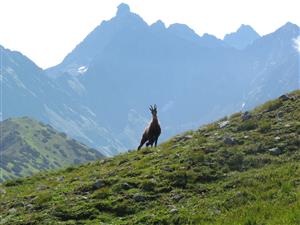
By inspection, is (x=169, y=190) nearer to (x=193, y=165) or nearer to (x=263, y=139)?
(x=193, y=165)

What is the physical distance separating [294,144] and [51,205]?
1012 cm

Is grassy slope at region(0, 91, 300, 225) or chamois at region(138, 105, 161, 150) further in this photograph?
chamois at region(138, 105, 161, 150)

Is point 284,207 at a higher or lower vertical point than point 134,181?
lower

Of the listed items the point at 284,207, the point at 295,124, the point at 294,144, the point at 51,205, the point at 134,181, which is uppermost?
the point at 295,124

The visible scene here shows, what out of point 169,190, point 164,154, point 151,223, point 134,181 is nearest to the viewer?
point 151,223

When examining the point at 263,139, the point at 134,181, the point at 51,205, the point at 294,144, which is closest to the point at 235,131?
the point at 263,139

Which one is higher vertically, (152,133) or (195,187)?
(152,133)

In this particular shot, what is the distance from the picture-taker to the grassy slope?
1628 centimetres

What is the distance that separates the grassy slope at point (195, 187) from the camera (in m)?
16.3

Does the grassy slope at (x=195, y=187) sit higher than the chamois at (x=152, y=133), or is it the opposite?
the chamois at (x=152, y=133)

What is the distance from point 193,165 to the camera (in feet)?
71.4

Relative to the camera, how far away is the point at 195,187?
765 inches

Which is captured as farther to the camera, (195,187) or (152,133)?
(152,133)

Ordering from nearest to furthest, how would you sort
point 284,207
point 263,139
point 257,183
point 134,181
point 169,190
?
point 284,207
point 257,183
point 169,190
point 134,181
point 263,139
